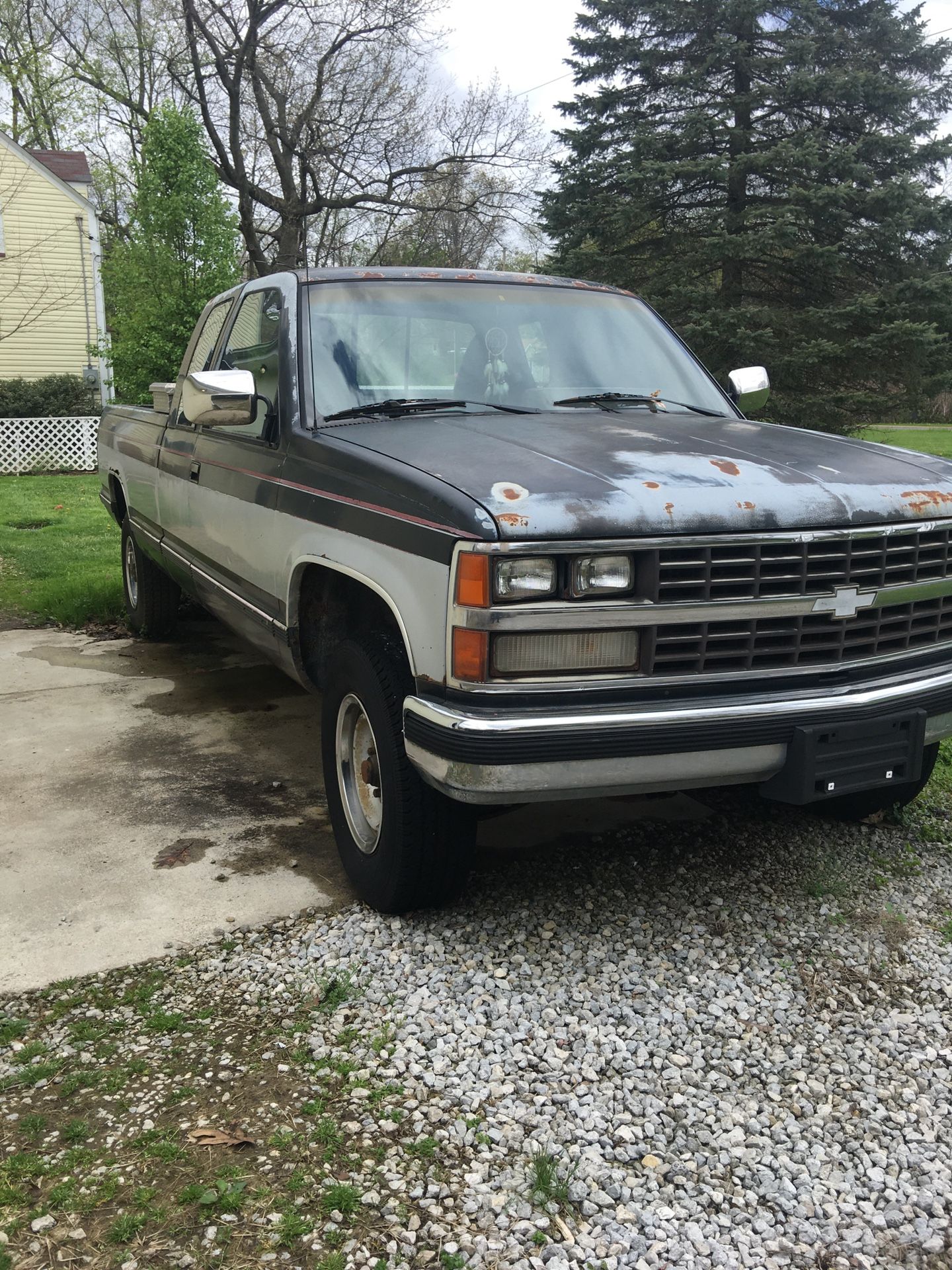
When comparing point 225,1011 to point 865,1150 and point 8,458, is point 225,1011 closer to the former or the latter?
point 865,1150

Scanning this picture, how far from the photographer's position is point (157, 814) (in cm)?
423

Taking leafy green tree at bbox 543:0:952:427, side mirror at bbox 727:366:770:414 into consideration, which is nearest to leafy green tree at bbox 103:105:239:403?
leafy green tree at bbox 543:0:952:427

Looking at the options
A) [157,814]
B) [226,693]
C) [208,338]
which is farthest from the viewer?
[226,693]

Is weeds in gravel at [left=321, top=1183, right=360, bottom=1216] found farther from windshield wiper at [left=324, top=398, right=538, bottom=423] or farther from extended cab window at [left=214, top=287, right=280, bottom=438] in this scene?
extended cab window at [left=214, top=287, right=280, bottom=438]

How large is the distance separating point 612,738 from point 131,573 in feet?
17.6

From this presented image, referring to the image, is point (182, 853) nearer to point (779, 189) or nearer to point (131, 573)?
point (131, 573)

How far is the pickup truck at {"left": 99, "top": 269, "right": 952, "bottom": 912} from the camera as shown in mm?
2740

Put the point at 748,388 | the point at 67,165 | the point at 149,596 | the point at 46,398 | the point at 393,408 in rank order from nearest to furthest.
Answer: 1. the point at 393,408
2. the point at 748,388
3. the point at 149,596
4. the point at 46,398
5. the point at 67,165

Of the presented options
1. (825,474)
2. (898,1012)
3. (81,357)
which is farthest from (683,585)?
(81,357)

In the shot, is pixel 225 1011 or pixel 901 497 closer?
pixel 225 1011

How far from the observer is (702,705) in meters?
2.88

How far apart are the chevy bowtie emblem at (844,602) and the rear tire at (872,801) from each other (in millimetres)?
1222

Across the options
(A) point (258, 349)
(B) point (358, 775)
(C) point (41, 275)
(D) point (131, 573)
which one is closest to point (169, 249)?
(C) point (41, 275)

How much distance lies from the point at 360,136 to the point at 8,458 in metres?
13.9
